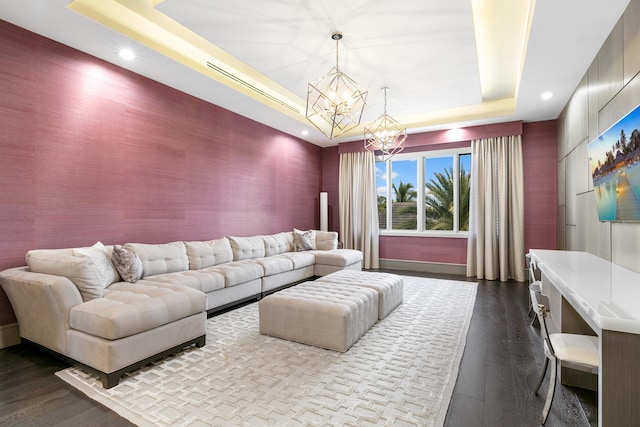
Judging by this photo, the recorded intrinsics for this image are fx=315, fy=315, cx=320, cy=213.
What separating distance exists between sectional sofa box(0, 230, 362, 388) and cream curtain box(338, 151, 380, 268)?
12.7 ft

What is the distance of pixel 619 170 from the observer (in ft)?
8.21

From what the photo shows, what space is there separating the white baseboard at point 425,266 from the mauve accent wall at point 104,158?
327cm

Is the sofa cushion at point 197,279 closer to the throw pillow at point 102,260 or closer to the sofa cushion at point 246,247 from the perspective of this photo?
the throw pillow at point 102,260

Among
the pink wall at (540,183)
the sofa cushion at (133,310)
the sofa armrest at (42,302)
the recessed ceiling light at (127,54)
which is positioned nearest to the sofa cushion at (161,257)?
the sofa cushion at (133,310)

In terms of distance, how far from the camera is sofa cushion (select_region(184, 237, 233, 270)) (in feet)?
13.6

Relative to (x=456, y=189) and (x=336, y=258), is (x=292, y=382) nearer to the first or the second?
(x=336, y=258)

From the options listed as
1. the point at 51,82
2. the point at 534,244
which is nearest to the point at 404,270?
the point at 534,244

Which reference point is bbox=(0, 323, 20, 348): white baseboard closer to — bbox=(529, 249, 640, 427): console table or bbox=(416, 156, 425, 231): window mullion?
bbox=(529, 249, 640, 427): console table

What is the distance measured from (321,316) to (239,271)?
161 cm

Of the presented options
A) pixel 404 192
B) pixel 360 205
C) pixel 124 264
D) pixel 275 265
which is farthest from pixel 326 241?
pixel 124 264

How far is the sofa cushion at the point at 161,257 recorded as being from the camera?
3.52 m

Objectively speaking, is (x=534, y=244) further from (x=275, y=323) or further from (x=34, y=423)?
(x=34, y=423)

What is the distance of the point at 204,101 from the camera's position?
4859mm

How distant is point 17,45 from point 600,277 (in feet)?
17.1
